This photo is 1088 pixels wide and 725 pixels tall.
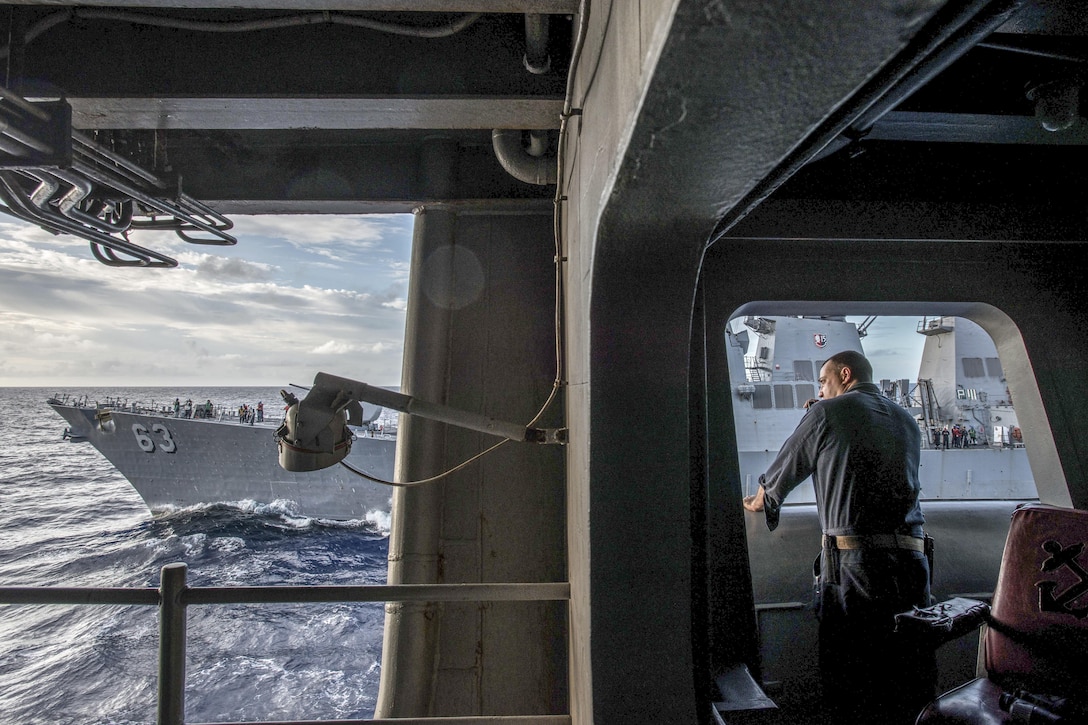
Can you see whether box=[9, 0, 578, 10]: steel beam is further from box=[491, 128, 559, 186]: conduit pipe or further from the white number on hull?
the white number on hull

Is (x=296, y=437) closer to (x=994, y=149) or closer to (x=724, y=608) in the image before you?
(x=724, y=608)

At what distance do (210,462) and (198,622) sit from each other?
396 inches

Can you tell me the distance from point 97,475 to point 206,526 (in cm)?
2024

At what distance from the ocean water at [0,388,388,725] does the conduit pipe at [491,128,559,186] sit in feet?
19.7

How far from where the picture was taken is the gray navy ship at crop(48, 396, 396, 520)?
23.9 meters

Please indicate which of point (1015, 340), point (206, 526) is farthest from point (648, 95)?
point (206, 526)

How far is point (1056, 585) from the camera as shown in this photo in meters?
2.13

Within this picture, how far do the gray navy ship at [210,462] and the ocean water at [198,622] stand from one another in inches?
26.2

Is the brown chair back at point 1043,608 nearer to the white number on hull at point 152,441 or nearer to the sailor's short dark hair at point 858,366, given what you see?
the sailor's short dark hair at point 858,366

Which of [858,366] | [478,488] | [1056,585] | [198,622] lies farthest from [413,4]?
[198,622]

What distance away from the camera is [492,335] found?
341 centimetres

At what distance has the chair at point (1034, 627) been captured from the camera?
6.45 ft

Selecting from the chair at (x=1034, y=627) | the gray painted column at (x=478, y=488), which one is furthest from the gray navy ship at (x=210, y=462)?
the chair at (x=1034, y=627)

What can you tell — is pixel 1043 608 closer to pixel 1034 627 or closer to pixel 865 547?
pixel 1034 627
